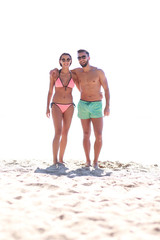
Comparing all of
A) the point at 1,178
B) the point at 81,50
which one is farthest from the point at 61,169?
the point at 81,50

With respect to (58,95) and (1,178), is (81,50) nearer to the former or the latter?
(58,95)

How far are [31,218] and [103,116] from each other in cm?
336

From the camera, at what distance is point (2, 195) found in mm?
3088

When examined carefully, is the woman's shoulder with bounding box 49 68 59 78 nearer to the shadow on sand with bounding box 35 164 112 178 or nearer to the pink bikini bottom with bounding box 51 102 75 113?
the pink bikini bottom with bounding box 51 102 75 113

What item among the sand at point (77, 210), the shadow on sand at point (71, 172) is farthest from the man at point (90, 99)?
the sand at point (77, 210)

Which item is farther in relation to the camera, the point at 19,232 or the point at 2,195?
the point at 2,195

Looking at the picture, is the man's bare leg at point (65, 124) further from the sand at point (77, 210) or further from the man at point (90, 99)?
the sand at point (77, 210)

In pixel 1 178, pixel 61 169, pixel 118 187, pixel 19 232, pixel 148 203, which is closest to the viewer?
pixel 19 232

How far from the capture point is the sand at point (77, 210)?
221 centimetres

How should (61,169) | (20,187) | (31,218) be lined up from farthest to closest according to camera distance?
(61,169) → (20,187) → (31,218)

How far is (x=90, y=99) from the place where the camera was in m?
5.44

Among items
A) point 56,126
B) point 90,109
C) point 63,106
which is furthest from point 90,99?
point 56,126

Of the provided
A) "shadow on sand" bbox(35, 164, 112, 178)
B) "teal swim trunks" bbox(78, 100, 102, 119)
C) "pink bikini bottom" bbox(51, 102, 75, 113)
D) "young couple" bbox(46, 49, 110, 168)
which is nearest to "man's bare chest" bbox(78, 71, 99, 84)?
"young couple" bbox(46, 49, 110, 168)

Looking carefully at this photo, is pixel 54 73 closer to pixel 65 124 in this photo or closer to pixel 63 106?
pixel 63 106
